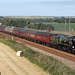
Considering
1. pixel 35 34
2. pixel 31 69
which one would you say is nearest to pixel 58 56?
pixel 31 69

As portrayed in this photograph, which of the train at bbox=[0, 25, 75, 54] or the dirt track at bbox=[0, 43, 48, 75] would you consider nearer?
the dirt track at bbox=[0, 43, 48, 75]

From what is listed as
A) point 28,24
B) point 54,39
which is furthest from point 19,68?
point 28,24

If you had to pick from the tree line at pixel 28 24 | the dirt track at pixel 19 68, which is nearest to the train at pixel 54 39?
the dirt track at pixel 19 68

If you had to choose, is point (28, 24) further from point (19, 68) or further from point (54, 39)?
point (19, 68)

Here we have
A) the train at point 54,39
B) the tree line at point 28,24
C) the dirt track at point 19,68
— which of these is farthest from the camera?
the tree line at point 28,24

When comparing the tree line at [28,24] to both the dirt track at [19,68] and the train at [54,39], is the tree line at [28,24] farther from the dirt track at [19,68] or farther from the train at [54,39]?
the dirt track at [19,68]

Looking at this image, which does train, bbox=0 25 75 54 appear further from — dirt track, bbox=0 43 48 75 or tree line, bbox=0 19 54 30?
tree line, bbox=0 19 54 30

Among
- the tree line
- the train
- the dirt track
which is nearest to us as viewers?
the dirt track

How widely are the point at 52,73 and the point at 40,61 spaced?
4.07 metres

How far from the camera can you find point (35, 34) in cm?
4472

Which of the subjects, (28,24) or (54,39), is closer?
(54,39)

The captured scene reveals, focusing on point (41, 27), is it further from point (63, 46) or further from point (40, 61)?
point (40, 61)

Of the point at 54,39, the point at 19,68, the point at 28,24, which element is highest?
the point at 54,39

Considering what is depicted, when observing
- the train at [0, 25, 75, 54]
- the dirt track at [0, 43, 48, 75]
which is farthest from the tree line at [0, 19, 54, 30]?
the dirt track at [0, 43, 48, 75]
